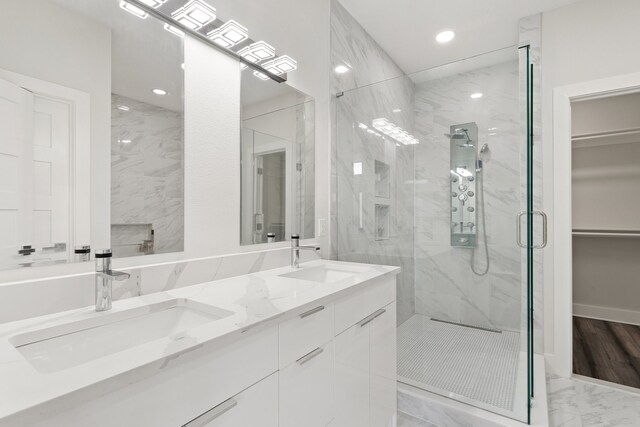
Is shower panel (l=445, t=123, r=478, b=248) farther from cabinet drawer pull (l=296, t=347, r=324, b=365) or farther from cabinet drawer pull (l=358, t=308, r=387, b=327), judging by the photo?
cabinet drawer pull (l=296, t=347, r=324, b=365)

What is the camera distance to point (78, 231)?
38.4 inches

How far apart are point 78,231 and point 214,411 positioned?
714mm

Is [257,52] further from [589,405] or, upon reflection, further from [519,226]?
[589,405]

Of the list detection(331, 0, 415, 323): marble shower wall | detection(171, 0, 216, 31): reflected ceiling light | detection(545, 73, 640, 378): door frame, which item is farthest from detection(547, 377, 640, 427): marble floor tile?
detection(171, 0, 216, 31): reflected ceiling light

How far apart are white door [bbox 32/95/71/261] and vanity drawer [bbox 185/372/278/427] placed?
69 centimetres

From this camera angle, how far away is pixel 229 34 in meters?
1.43

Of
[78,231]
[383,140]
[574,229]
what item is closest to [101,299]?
[78,231]

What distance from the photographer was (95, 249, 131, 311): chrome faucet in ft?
2.93

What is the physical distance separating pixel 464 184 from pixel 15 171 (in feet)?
7.14

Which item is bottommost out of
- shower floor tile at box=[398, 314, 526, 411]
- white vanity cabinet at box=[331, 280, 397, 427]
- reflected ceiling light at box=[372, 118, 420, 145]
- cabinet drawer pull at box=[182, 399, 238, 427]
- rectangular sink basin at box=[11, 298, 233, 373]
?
shower floor tile at box=[398, 314, 526, 411]

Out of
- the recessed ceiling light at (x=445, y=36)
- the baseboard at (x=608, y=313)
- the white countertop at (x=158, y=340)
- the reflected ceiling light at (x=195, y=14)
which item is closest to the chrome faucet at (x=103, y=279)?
the white countertop at (x=158, y=340)

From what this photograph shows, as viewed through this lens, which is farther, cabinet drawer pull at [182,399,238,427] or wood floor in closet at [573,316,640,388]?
wood floor in closet at [573,316,640,388]

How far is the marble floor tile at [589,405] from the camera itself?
173 cm

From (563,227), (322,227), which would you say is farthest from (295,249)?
(563,227)
